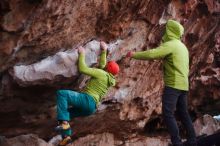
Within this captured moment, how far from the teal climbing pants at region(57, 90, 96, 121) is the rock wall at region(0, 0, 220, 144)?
76cm

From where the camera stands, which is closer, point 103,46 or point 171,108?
point 171,108

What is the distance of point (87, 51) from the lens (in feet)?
33.4

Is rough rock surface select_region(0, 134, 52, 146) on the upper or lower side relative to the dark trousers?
lower

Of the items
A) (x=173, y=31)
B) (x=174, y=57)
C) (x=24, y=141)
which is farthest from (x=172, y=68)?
(x=24, y=141)

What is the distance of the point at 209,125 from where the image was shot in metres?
14.6

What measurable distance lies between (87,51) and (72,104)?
4.24 ft

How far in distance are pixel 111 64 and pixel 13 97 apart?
213 cm

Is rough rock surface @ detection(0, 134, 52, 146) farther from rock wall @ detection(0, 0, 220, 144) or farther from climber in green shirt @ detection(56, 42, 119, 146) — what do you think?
climber in green shirt @ detection(56, 42, 119, 146)

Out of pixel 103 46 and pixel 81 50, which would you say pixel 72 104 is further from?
pixel 103 46

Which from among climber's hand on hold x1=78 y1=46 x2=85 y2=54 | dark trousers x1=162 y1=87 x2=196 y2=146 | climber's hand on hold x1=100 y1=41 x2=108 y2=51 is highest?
climber's hand on hold x1=100 y1=41 x2=108 y2=51

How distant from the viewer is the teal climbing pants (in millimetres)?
9087

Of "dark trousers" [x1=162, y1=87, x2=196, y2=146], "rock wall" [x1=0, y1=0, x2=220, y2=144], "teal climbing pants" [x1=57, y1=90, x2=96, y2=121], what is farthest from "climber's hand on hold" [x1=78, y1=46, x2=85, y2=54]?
"dark trousers" [x1=162, y1=87, x2=196, y2=146]

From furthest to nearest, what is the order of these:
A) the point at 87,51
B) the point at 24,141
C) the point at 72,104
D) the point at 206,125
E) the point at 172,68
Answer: the point at 206,125, the point at 24,141, the point at 87,51, the point at 172,68, the point at 72,104

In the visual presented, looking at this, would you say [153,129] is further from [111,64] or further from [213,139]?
[111,64]
